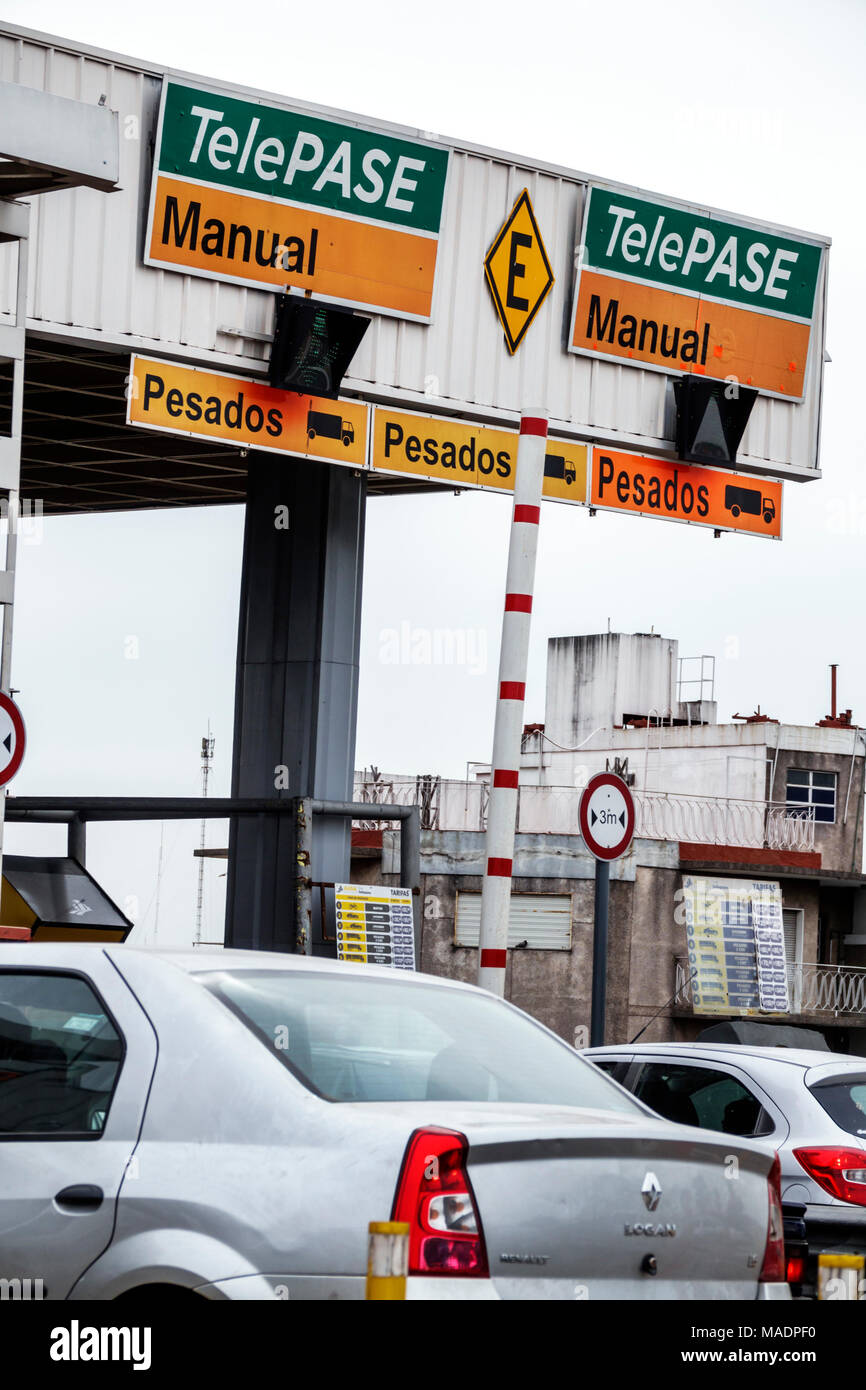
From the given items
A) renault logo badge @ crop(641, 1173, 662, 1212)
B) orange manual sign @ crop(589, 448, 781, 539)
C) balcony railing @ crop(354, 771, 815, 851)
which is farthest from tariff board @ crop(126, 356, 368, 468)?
balcony railing @ crop(354, 771, 815, 851)

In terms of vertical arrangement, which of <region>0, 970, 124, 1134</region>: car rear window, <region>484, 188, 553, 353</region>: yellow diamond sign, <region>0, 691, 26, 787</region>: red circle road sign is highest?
<region>484, 188, 553, 353</region>: yellow diamond sign

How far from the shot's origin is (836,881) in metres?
44.4

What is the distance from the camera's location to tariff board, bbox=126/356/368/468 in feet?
48.5

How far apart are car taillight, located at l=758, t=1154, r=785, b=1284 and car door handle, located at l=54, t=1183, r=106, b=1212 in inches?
62.3

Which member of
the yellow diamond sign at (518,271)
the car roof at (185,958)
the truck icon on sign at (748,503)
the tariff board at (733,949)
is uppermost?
the yellow diamond sign at (518,271)

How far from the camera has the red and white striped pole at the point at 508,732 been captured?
9398 mm

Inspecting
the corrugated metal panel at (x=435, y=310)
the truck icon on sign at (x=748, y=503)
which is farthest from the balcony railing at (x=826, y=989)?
the corrugated metal panel at (x=435, y=310)

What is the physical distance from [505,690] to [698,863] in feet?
105

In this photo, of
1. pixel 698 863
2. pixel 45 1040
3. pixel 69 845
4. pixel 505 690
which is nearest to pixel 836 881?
pixel 698 863

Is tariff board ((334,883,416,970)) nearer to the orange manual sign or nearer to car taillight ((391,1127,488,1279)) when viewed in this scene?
the orange manual sign

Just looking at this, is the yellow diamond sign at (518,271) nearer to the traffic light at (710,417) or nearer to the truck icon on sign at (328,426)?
the traffic light at (710,417)

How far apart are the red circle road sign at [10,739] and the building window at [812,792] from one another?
41.6 meters

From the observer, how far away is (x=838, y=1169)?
870 centimetres
